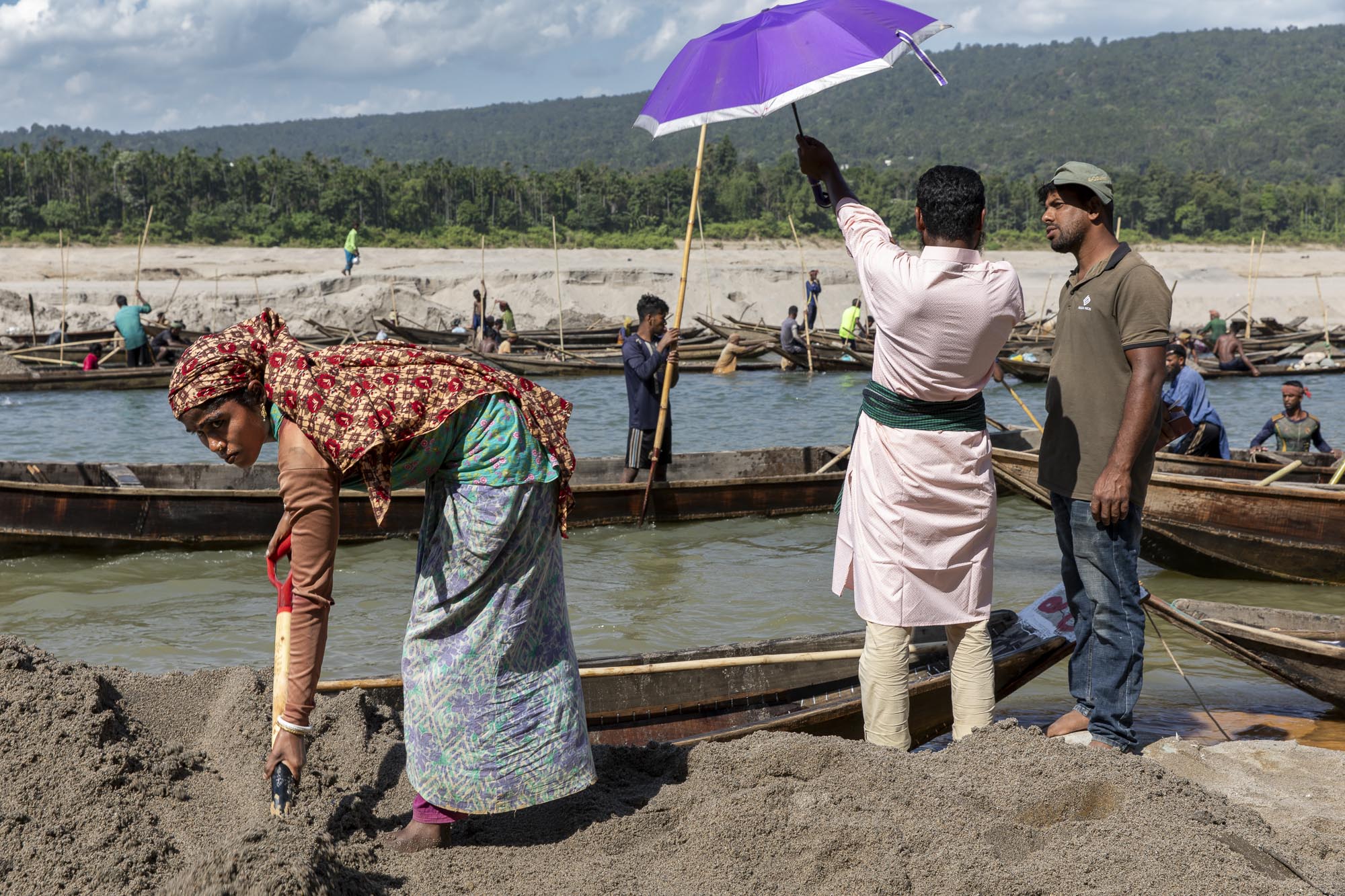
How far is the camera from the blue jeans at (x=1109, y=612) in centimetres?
311

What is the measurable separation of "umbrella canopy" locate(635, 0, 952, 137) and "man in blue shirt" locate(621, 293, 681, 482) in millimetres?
3573

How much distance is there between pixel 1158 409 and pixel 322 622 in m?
2.26

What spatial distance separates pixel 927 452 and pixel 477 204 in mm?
48113

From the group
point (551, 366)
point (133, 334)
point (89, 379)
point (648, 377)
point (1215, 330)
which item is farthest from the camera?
point (1215, 330)

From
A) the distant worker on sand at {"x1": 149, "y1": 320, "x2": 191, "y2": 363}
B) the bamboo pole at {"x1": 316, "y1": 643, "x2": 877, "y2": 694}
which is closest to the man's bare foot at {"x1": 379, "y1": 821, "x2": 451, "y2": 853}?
the bamboo pole at {"x1": 316, "y1": 643, "x2": 877, "y2": 694}

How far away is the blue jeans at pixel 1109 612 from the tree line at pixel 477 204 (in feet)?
131

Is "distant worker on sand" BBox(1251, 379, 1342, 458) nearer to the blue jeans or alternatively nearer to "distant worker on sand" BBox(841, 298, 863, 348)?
the blue jeans

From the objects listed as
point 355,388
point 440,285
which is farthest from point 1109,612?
point 440,285

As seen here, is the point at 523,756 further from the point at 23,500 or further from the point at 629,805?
the point at 23,500

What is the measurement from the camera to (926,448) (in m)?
2.88

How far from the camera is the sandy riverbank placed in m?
25.6

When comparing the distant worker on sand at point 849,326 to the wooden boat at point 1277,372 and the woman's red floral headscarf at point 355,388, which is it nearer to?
the wooden boat at point 1277,372

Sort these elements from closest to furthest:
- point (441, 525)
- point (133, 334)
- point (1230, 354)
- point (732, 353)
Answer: point (441, 525)
point (133, 334)
point (1230, 354)
point (732, 353)

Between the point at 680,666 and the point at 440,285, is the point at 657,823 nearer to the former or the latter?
the point at 680,666
